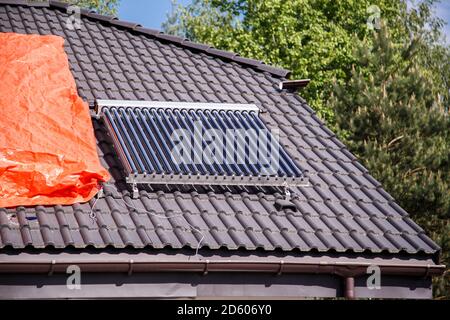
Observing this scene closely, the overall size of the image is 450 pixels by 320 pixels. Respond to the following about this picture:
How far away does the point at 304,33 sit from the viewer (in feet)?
147

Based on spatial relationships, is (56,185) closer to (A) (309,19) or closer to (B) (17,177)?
(B) (17,177)

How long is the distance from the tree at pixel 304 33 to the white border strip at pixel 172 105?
26607 mm

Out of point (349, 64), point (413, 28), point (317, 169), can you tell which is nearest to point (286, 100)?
point (317, 169)

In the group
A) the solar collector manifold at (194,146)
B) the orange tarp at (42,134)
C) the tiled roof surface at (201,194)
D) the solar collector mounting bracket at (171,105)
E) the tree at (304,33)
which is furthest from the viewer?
the tree at (304,33)

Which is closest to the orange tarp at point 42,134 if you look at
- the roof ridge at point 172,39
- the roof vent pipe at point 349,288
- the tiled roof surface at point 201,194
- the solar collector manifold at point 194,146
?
the tiled roof surface at point 201,194

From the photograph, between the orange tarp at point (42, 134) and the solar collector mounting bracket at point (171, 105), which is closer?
the orange tarp at point (42, 134)

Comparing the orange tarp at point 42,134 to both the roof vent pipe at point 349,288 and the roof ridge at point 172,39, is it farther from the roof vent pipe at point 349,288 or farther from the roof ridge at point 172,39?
the roof vent pipe at point 349,288

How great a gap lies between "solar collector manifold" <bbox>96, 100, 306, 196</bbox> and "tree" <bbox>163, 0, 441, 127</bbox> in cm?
2734

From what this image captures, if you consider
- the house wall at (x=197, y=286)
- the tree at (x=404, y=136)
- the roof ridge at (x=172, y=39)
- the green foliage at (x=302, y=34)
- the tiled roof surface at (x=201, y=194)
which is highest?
the green foliage at (x=302, y=34)

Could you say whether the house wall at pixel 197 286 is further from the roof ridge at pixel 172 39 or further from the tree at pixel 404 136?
Answer: the tree at pixel 404 136

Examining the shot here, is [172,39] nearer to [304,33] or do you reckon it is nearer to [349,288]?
[349,288]

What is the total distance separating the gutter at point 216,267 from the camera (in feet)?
34.1

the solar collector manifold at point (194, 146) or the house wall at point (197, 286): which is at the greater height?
the solar collector manifold at point (194, 146)

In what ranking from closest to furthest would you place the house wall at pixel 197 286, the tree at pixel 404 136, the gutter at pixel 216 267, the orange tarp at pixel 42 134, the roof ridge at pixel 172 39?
1. the gutter at pixel 216 267
2. the house wall at pixel 197 286
3. the orange tarp at pixel 42 134
4. the roof ridge at pixel 172 39
5. the tree at pixel 404 136
